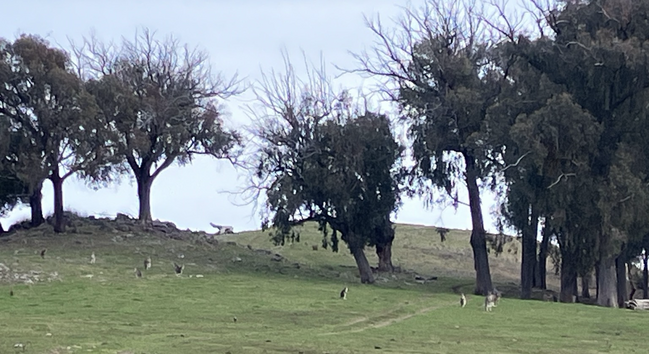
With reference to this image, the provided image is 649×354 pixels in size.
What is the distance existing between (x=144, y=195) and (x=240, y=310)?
34.1 metres

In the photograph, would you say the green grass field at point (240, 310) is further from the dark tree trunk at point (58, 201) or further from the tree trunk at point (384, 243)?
the tree trunk at point (384, 243)

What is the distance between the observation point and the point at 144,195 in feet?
230

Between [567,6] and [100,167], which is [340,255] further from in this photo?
[567,6]

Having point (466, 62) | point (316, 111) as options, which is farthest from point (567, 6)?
point (316, 111)

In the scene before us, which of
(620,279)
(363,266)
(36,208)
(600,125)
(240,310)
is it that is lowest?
(240,310)

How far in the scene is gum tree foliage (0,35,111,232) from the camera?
5828 centimetres

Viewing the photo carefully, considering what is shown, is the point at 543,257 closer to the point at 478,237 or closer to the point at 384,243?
the point at 478,237

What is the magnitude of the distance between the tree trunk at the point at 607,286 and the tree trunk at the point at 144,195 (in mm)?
32248

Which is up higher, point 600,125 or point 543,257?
point 600,125

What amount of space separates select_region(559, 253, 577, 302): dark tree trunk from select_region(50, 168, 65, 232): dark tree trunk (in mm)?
30493

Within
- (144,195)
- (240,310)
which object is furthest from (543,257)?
(144,195)

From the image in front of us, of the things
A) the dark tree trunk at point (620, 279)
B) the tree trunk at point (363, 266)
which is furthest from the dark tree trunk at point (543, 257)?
the tree trunk at point (363, 266)

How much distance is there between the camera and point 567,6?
51.0 meters

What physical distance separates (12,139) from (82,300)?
79.8 ft
